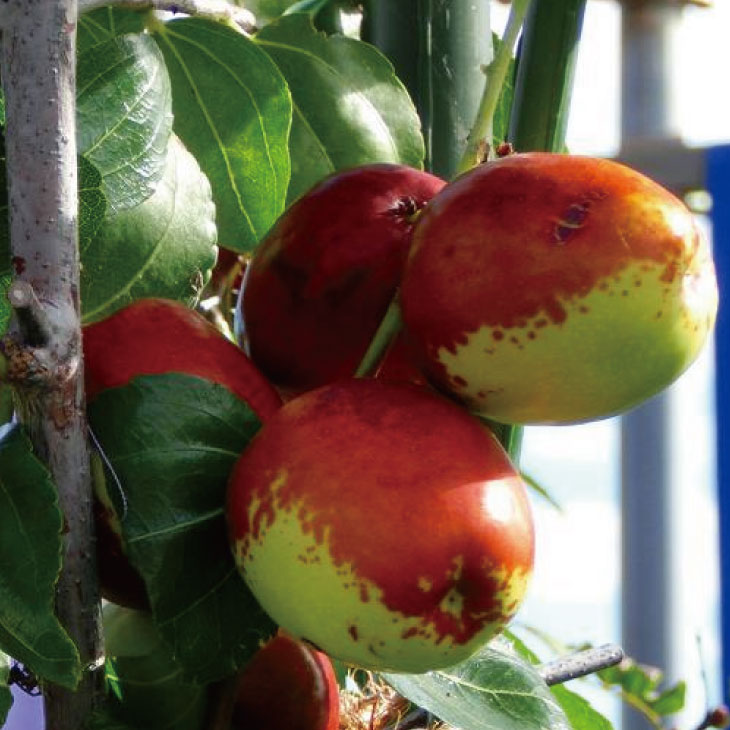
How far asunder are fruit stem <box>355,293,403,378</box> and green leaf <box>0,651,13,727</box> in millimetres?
124

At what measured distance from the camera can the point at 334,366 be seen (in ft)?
1.27

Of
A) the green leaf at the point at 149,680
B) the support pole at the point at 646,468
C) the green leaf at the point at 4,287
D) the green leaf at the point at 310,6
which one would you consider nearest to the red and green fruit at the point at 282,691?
the green leaf at the point at 149,680

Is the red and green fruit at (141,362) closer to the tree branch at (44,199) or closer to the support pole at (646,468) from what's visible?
the tree branch at (44,199)

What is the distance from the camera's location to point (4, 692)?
346mm

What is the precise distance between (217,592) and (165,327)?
7 centimetres

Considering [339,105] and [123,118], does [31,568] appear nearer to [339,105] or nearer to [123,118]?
[123,118]

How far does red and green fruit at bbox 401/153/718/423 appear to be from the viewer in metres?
0.32

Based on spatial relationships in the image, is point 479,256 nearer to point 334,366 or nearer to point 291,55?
point 334,366

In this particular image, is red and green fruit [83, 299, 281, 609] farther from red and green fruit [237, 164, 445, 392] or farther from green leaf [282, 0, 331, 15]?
green leaf [282, 0, 331, 15]

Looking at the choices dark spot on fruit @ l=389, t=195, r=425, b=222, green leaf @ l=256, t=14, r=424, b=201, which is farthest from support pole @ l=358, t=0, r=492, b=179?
dark spot on fruit @ l=389, t=195, r=425, b=222

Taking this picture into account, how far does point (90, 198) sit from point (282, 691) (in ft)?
0.52

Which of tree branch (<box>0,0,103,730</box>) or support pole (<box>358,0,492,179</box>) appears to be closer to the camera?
tree branch (<box>0,0,103,730</box>)

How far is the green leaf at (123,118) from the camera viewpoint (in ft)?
1.18

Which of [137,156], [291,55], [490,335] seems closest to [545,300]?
[490,335]
